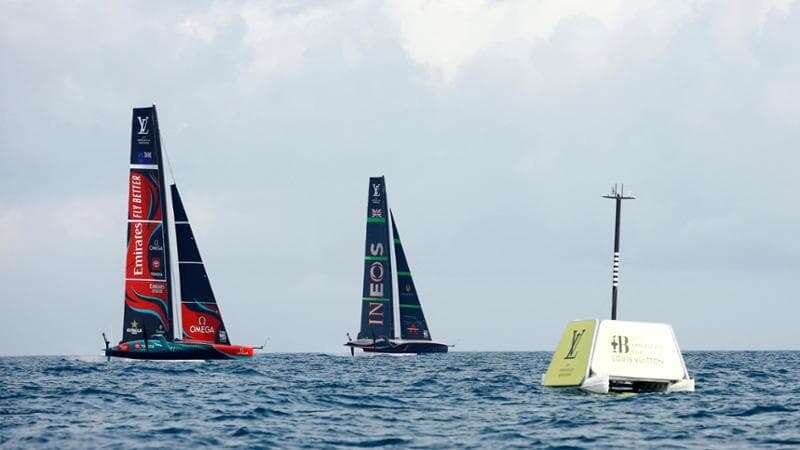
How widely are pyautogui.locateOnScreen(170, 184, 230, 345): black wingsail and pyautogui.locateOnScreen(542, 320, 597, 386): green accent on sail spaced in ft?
117

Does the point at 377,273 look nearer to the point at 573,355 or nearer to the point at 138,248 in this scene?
the point at 138,248

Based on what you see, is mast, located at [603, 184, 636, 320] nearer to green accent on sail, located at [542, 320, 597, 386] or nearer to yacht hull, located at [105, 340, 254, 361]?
green accent on sail, located at [542, 320, 597, 386]

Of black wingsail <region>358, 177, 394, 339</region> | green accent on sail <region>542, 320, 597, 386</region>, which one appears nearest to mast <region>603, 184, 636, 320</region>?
green accent on sail <region>542, 320, 597, 386</region>

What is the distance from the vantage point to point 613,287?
125ft

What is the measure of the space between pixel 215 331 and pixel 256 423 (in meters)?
43.8

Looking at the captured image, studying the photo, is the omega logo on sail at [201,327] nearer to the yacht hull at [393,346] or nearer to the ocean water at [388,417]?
the ocean water at [388,417]

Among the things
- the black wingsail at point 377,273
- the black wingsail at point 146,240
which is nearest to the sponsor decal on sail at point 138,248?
the black wingsail at point 146,240

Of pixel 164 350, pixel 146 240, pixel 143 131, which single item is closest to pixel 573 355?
pixel 164 350

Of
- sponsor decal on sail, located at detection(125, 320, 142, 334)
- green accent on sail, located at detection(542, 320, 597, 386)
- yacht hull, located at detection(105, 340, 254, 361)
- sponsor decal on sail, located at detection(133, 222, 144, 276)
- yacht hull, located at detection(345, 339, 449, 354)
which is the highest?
sponsor decal on sail, located at detection(133, 222, 144, 276)

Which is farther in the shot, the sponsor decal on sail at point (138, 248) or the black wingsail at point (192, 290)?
the black wingsail at point (192, 290)

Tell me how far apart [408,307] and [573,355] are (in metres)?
65.0

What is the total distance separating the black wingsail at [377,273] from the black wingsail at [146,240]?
30091 mm

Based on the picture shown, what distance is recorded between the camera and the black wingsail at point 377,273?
9712 cm

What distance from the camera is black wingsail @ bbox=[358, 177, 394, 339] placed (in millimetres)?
97125
